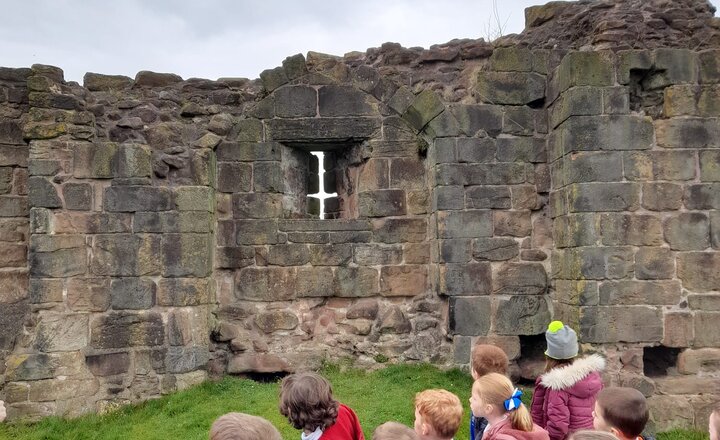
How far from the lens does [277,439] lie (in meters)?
2.70

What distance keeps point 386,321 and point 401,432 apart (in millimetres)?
4906

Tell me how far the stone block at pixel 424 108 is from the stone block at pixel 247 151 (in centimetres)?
182

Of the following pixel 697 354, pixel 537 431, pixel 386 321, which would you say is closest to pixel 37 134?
pixel 386 321

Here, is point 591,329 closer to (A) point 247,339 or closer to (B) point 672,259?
(B) point 672,259

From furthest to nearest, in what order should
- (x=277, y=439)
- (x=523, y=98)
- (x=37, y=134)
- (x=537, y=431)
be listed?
1. (x=523, y=98)
2. (x=37, y=134)
3. (x=537, y=431)
4. (x=277, y=439)

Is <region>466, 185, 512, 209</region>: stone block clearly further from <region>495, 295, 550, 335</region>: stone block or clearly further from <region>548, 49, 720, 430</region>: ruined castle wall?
<region>495, 295, 550, 335</region>: stone block

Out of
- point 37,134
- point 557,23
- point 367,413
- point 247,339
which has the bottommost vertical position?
point 367,413

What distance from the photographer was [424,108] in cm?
772

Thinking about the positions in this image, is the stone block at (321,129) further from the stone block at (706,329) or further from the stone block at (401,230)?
the stone block at (706,329)

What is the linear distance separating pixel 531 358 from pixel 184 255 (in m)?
4.42

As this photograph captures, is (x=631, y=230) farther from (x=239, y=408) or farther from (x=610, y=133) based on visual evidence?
(x=239, y=408)

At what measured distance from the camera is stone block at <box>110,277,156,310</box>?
23.7ft

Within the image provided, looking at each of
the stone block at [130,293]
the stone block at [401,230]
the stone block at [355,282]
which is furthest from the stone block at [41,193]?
the stone block at [401,230]

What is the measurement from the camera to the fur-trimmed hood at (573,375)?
4.55 m
